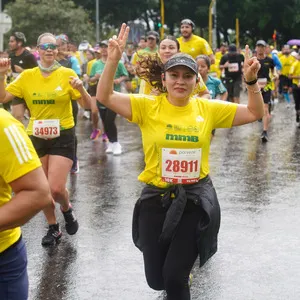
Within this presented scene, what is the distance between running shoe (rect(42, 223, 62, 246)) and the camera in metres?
6.56

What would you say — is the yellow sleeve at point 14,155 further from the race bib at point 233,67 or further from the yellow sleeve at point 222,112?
the race bib at point 233,67

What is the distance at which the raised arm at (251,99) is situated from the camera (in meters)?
4.46

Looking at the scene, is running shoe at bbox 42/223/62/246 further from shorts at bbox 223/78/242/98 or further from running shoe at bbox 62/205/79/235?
shorts at bbox 223/78/242/98

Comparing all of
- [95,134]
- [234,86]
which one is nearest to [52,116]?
[95,134]

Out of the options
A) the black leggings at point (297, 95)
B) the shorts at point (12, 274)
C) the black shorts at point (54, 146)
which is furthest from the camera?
the black leggings at point (297, 95)

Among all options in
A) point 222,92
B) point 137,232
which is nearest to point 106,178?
point 222,92

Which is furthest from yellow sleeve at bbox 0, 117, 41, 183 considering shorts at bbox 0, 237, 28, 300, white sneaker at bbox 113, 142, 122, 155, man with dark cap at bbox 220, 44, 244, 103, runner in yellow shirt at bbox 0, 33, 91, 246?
man with dark cap at bbox 220, 44, 244, 103

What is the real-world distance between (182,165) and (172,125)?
257 mm

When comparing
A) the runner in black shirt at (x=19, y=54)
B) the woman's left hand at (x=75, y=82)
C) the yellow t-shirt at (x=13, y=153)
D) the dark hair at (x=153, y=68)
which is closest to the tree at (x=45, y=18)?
the runner in black shirt at (x=19, y=54)

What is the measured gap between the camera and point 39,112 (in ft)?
22.4

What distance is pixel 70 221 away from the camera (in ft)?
22.1

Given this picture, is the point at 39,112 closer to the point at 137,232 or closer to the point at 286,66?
the point at 137,232

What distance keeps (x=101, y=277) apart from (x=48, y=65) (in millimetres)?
2233

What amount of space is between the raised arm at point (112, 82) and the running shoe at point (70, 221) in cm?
235
